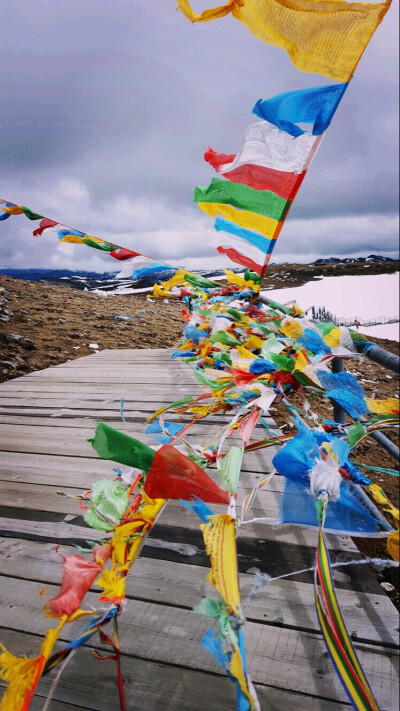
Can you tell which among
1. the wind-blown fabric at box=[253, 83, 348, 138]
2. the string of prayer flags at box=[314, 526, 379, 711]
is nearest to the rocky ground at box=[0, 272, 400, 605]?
the string of prayer flags at box=[314, 526, 379, 711]

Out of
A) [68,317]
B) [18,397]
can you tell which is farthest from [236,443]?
[68,317]

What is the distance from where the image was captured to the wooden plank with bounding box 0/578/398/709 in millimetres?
876

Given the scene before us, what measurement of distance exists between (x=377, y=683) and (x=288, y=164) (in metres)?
1.96

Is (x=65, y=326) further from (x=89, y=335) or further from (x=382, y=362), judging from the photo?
(x=382, y=362)

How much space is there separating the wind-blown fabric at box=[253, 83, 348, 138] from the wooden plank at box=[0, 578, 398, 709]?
1.85 metres

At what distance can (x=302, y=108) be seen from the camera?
1607mm

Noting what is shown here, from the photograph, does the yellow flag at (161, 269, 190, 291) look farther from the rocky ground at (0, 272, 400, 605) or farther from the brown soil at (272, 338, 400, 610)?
the rocky ground at (0, 272, 400, 605)

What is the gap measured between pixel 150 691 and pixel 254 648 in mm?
270

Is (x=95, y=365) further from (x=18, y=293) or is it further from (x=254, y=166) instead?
(x=18, y=293)

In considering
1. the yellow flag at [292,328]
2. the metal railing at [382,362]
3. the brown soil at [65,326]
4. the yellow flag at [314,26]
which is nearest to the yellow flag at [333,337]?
the metal railing at [382,362]

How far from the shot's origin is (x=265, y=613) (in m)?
1.06

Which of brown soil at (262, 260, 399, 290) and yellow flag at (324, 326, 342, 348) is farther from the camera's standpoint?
brown soil at (262, 260, 399, 290)

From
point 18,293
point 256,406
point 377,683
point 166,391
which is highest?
point 18,293

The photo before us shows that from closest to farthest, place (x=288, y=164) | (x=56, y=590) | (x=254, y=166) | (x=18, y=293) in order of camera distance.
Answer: (x=56, y=590)
(x=288, y=164)
(x=254, y=166)
(x=18, y=293)
